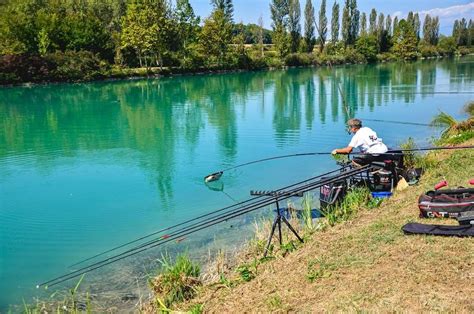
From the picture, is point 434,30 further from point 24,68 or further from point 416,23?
point 24,68

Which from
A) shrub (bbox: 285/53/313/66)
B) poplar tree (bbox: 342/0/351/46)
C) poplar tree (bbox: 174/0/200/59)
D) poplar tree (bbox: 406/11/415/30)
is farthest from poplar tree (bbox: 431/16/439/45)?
poplar tree (bbox: 174/0/200/59)

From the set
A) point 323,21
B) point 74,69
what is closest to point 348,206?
point 74,69

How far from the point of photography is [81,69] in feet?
165

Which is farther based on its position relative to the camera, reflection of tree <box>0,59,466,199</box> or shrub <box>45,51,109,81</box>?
shrub <box>45,51,109,81</box>

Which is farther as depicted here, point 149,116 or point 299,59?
point 299,59

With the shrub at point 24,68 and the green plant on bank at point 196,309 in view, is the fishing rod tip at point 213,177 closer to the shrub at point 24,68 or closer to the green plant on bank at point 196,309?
the green plant on bank at point 196,309

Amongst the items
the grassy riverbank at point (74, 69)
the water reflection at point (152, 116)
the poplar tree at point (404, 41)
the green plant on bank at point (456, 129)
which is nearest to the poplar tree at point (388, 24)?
the poplar tree at point (404, 41)

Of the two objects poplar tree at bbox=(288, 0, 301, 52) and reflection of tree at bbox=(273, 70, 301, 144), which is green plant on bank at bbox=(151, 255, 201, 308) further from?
poplar tree at bbox=(288, 0, 301, 52)

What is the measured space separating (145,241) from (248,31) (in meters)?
107

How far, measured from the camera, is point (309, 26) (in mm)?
78812

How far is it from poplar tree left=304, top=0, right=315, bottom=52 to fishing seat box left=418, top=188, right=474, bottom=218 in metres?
75.2

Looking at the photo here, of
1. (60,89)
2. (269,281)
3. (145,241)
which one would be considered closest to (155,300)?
(269,281)

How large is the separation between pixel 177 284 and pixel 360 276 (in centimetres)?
227

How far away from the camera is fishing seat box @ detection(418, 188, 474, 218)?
595 centimetres
